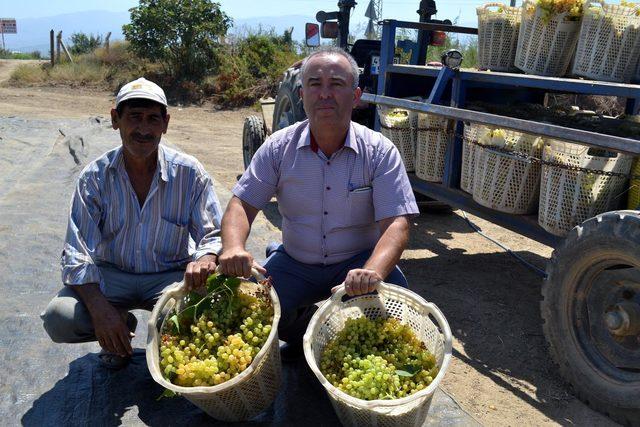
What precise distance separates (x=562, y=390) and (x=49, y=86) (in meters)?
18.6

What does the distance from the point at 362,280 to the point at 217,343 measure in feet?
1.95

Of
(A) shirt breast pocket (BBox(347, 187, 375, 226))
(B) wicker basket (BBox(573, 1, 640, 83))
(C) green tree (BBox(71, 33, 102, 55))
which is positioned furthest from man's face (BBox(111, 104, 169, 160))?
(C) green tree (BBox(71, 33, 102, 55))

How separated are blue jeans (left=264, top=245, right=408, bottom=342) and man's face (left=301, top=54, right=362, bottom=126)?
0.64 meters

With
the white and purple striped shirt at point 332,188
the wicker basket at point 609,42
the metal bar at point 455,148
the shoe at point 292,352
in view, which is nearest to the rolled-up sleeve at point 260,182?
the white and purple striped shirt at point 332,188

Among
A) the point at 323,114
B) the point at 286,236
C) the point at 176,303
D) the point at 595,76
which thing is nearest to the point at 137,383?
the point at 176,303

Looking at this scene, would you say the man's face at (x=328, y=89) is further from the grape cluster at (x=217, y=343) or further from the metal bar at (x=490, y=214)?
the metal bar at (x=490, y=214)

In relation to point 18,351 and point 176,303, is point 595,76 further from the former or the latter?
point 18,351

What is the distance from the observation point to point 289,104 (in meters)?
6.39

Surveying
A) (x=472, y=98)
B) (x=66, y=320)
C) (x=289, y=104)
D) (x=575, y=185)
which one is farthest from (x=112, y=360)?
(x=289, y=104)

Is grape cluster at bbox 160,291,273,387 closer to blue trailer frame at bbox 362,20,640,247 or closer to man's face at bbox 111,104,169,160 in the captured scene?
man's face at bbox 111,104,169,160

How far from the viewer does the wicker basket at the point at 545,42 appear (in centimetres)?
384

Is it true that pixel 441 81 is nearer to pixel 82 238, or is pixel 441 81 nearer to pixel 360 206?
pixel 360 206

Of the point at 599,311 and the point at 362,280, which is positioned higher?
the point at 362,280

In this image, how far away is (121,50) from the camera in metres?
20.4
